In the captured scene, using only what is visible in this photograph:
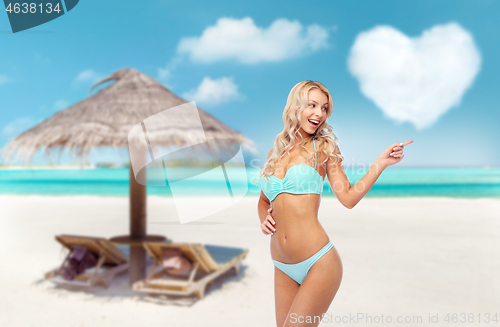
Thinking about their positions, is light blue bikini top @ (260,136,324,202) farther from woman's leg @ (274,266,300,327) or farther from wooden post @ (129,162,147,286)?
wooden post @ (129,162,147,286)

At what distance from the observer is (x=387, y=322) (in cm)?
374

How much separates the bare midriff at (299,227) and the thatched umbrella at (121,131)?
2.95 m

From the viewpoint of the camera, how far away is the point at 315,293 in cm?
146

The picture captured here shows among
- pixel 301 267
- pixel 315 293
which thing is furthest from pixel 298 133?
pixel 315 293

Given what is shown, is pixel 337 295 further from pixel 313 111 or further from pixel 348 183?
pixel 313 111

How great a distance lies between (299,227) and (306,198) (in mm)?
132

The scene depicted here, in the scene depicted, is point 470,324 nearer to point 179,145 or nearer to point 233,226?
point 179,145

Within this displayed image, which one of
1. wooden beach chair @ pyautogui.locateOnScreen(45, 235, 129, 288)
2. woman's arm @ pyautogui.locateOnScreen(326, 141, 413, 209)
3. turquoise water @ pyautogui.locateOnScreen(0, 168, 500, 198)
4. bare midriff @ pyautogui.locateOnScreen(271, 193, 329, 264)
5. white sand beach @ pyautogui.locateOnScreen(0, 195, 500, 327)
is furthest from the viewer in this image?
turquoise water @ pyautogui.locateOnScreen(0, 168, 500, 198)

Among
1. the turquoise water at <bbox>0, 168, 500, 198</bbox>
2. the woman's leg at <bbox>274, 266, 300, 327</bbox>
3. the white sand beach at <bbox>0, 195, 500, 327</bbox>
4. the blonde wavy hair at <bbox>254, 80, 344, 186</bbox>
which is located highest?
the blonde wavy hair at <bbox>254, 80, 344, 186</bbox>

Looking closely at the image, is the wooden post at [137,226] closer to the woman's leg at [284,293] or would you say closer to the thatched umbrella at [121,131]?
the thatched umbrella at [121,131]

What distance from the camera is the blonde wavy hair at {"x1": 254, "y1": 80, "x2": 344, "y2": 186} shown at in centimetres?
156

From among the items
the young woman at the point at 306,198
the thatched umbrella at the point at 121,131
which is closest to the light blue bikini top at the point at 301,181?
the young woman at the point at 306,198

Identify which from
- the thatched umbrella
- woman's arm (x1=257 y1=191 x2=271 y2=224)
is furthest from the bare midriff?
the thatched umbrella

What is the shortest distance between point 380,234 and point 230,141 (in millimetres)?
6602
